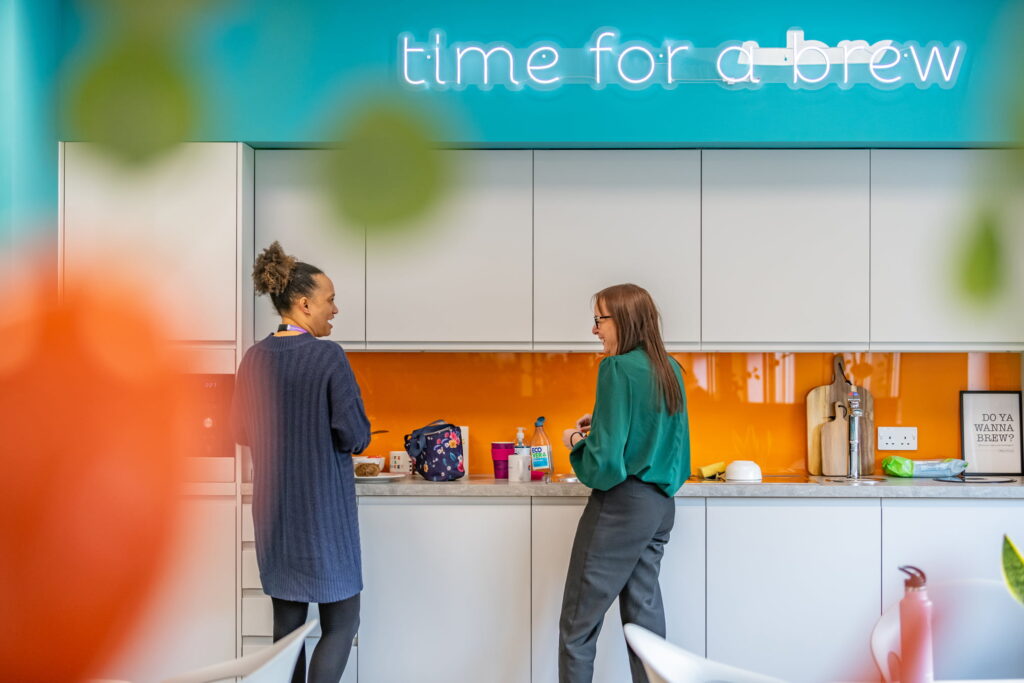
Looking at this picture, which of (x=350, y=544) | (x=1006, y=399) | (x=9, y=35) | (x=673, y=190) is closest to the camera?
(x=350, y=544)

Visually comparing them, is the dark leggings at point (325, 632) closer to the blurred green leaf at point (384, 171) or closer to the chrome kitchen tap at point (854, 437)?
the blurred green leaf at point (384, 171)

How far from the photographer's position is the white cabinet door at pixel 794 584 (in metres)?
2.62

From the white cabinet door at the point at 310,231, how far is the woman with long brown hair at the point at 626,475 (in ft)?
3.26

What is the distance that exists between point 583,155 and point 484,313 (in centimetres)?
65

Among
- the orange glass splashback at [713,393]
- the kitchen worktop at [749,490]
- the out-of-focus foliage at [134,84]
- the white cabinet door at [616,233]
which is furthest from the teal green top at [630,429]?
the out-of-focus foliage at [134,84]

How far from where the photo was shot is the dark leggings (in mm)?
2141

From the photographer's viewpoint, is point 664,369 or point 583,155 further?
point 583,155

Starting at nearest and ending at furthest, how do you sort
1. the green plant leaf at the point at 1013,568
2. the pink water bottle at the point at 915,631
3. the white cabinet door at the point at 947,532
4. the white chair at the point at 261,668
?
the green plant leaf at the point at 1013,568, the pink water bottle at the point at 915,631, the white chair at the point at 261,668, the white cabinet door at the point at 947,532

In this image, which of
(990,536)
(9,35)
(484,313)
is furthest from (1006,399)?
(9,35)

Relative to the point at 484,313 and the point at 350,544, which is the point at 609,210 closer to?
the point at 484,313

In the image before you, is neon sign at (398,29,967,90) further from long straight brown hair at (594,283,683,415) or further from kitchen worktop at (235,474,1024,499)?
kitchen worktop at (235,474,1024,499)

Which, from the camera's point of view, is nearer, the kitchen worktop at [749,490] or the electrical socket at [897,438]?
the kitchen worktop at [749,490]

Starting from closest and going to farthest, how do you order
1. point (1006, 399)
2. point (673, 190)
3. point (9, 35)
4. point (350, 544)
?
point (350, 544) → point (9, 35) → point (673, 190) → point (1006, 399)

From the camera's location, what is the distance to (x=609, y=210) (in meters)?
2.85
